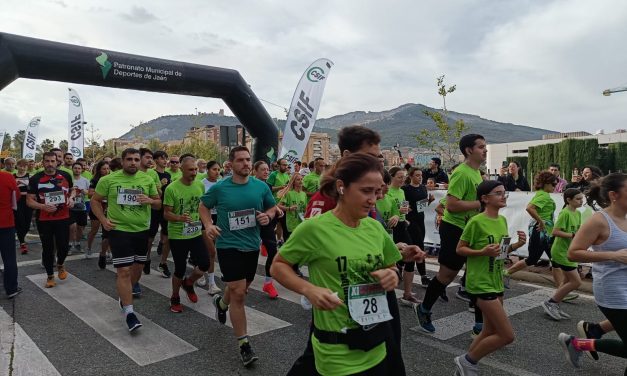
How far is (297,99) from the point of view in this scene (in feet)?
38.6

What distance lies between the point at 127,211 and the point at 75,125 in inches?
489

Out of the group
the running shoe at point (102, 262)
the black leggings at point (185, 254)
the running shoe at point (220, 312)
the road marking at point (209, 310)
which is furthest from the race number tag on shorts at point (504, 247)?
the running shoe at point (102, 262)

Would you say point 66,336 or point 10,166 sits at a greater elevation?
point 10,166

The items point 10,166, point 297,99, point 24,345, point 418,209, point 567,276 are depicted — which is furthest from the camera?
point 297,99

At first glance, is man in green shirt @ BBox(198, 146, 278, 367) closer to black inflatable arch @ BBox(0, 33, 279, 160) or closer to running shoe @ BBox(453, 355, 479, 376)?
running shoe @ BBox(453, 355, 479, 376)

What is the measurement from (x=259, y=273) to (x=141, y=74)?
631 centimetres

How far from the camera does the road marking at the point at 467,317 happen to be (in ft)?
15.5

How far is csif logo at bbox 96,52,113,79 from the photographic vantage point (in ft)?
32.6

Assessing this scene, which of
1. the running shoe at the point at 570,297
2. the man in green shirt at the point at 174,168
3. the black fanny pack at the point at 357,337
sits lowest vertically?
the running shoe at the point at 570,297

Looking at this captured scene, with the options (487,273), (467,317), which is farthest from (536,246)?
(487,273)

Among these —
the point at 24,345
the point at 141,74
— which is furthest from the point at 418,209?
the point at 141,74

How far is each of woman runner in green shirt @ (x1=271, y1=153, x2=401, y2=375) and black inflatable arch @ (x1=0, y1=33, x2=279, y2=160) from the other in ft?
30.7

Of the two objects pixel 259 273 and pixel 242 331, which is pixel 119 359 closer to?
pixel 242 331

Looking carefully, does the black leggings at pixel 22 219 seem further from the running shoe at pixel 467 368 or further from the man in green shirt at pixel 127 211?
the running shoe at pixel 467 368
